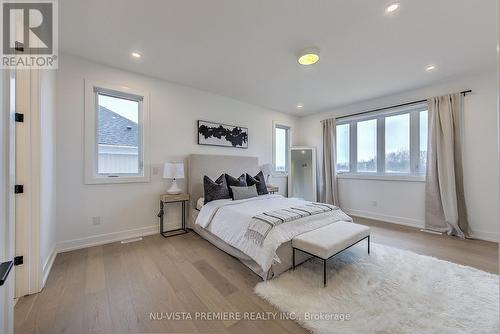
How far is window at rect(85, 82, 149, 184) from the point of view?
275 cm

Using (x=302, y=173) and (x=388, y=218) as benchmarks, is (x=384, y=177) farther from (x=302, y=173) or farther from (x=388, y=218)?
(x=302, y=173)

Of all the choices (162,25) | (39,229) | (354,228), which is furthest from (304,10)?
(39,229)

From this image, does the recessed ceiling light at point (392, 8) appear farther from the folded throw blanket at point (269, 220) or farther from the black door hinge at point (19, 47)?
the black door hinge at point (19, 47)

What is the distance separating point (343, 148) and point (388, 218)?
178cm

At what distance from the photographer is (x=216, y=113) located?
13.2 ft

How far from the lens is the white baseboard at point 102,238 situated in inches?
101

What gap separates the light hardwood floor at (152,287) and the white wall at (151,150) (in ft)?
1.13

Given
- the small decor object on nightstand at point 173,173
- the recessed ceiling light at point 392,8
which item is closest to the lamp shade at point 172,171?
the small decor object on nightstand at point 173,173

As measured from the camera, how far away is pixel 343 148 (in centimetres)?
482

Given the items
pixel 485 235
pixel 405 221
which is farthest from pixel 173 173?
pixel 485 235

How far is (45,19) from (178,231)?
3.03 m

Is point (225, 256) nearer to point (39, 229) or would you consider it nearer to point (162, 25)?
point (39, 229)

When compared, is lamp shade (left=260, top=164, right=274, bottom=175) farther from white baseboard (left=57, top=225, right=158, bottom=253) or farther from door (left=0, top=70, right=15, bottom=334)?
door (left=0, top=70, right=15, bottom=334)

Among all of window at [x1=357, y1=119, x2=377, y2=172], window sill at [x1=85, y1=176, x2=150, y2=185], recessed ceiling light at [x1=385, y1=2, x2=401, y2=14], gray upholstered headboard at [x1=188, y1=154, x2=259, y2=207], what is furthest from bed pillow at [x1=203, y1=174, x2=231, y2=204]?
window at [x1=357, y1=119, x2=377, y2=172]
